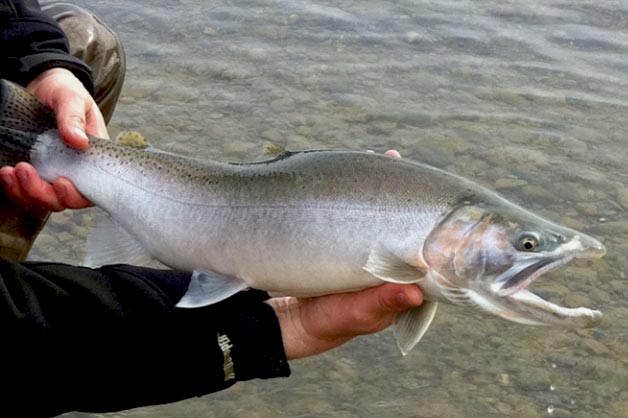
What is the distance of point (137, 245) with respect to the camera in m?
2.70

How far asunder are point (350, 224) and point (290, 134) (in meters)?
2.97

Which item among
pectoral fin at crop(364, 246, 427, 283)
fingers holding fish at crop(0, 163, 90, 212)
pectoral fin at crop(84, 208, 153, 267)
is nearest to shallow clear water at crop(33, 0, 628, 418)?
pectoral fin at crop(84, 208, 153, 267)

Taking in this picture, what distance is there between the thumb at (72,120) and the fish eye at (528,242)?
1281 millimetres

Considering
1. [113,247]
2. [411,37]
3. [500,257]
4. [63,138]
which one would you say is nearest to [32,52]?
[63,138]

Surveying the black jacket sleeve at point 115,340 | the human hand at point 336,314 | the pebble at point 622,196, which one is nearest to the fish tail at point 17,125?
the black jacket sleeve at point 115,340

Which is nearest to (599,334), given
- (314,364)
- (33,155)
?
(314,364)

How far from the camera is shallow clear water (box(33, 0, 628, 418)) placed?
11.2ft

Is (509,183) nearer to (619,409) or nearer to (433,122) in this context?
(433,122)

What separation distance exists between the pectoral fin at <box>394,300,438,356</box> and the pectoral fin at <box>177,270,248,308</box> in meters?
0.41

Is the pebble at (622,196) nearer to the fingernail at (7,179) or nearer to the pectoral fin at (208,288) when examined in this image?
the pectoral fin at (208,288)

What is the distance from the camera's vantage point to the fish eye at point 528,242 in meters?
2.22

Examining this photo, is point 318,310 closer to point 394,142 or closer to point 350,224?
point 350,224

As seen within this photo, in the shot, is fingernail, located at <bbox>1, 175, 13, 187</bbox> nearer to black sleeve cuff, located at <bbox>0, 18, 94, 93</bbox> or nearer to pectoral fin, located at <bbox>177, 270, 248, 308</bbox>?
black sleeve cuff, located at <bbox>0, 18, 94, 93</bbox>

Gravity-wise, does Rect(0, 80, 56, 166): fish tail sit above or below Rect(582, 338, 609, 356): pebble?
above
